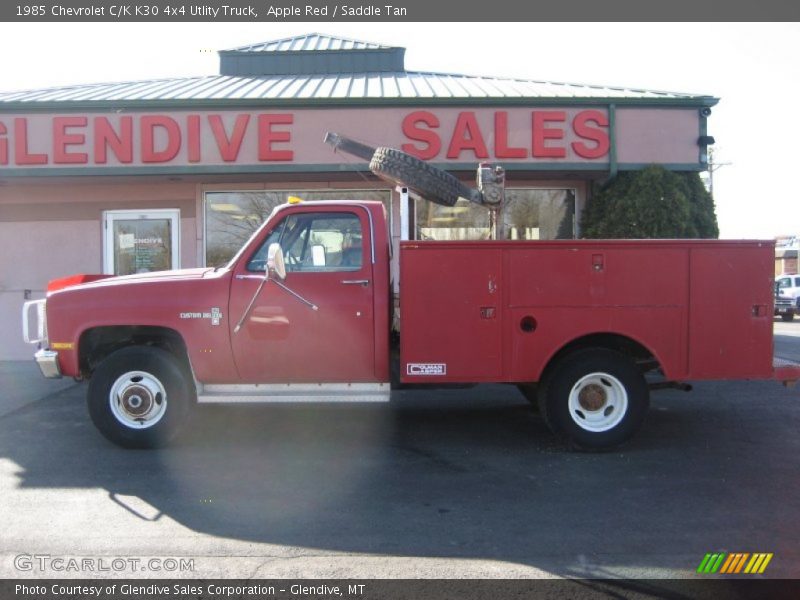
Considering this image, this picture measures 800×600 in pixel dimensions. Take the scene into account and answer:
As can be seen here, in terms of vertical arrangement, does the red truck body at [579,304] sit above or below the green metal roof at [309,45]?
below

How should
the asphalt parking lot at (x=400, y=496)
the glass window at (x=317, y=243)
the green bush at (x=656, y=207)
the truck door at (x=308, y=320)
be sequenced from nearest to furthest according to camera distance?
the asphalt parking lot at (x=400, y=496) → the truck door at (x=308, y=320) → the glass window at (x=317, y=243) → the green bush at (x=656, y=207)

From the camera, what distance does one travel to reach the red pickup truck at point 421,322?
244 inches

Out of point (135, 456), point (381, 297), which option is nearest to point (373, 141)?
point (381, 297)

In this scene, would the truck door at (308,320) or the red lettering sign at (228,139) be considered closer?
the truck door at (308,320)

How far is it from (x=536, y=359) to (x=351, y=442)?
6.37 ft

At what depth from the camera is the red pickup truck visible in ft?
20.3

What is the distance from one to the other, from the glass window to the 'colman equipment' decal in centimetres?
101

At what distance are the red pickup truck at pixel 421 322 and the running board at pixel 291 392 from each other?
1cm

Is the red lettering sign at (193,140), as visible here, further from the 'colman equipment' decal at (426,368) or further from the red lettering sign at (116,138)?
the 'colman equipment' decal at (426,368)

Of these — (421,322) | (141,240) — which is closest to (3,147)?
(141,240)

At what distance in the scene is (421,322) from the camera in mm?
6242

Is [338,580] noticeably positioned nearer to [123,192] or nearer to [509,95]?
[509,95]

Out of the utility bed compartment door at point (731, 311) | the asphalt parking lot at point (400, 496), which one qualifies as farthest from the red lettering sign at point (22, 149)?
the utility bed compartment door at point (731, 311)

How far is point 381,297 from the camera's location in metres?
6.32
